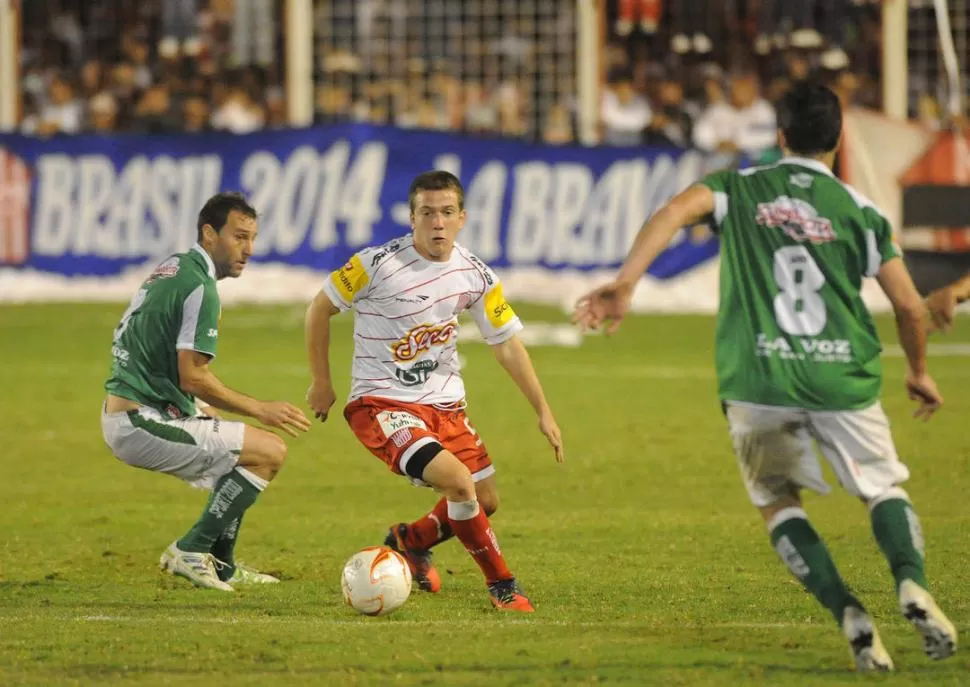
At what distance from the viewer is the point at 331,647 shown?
6582mm

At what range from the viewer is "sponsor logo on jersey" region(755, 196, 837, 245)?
6094 millimetres

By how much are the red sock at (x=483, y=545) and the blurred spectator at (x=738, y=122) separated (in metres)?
16.0

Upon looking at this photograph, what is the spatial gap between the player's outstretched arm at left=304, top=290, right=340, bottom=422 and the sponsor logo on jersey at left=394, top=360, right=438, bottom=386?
32 centimetres

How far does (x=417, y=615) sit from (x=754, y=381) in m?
2.02

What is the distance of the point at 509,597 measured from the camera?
24.6 feet

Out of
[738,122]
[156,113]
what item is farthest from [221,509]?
[156,113]

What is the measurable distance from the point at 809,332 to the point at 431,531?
101 inches

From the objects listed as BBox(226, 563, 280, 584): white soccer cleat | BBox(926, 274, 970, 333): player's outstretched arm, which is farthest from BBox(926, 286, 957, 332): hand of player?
BBox(226, 563, 280, 584): white soccer cleat

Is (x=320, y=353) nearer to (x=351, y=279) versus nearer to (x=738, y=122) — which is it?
(x=351, y=279)

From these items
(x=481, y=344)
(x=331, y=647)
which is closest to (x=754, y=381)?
(x=331, y=647)

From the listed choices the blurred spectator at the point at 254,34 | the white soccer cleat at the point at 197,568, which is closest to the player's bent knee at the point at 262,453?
the white soccer cleat at the point at 197,568

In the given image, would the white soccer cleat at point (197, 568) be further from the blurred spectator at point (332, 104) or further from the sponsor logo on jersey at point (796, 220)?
the blurred spectator at point (332, 104)

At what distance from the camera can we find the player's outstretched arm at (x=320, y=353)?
7691mm

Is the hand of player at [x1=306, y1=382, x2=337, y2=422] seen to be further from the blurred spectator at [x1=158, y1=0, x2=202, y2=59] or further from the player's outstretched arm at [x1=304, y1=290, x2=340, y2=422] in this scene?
the blurred spectator at [x1=158, y1=0, x2=202, y2=59]
